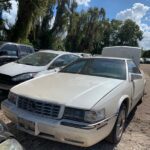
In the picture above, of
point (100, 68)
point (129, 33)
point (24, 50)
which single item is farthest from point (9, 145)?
point (129, 33)

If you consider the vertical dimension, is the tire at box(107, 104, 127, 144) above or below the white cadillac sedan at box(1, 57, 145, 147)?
below

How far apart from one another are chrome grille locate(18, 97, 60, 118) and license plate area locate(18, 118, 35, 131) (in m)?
0.19

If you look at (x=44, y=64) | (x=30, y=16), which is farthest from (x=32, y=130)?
(x=30, y=16)

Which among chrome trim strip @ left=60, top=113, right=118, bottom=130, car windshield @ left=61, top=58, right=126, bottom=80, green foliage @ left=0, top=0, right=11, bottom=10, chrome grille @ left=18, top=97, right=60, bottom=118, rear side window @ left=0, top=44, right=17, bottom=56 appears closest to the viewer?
chrome trim strip @ left=60, top=113, right=118, bottom=130

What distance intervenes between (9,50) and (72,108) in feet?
25.5

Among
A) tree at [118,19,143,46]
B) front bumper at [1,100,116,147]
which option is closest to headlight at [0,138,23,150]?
front bumper at [1,100,116,147]

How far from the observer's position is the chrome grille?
393cm

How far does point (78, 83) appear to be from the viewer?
4824 mm

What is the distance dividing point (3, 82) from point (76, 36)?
41.3m

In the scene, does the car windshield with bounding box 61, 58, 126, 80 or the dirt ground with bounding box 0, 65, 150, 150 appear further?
the car windshield with bounding box 61, 58, 126, 80

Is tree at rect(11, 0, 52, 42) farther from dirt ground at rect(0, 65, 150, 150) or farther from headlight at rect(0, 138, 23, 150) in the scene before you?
headlight at rect(0, 138, 23, 150)

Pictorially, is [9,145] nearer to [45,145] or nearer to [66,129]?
[66,129]

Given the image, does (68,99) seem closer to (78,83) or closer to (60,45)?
(78,83)

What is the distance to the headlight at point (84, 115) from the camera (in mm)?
3768
